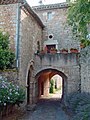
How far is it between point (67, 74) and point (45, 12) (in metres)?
7.36

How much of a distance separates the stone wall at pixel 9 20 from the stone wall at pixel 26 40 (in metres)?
0.48

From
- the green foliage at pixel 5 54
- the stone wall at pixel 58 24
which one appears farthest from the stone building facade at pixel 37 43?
the green foliage at pixel 5 54

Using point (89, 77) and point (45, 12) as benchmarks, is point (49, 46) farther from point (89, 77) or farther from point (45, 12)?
point (89, 77)

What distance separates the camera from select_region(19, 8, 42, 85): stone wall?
13141 millimetres

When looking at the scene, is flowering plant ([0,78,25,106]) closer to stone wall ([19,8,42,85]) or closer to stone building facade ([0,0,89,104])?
stone building facade ([0,0,89,104])

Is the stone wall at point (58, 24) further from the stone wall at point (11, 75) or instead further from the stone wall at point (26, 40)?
the stone wall at point (11, 75)

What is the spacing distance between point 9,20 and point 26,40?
184 centimetres

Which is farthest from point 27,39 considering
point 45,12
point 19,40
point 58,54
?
point 45,12

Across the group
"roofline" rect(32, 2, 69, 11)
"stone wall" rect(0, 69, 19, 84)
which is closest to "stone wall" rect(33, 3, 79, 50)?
"roofline" rect(32, 2, 69, 11)

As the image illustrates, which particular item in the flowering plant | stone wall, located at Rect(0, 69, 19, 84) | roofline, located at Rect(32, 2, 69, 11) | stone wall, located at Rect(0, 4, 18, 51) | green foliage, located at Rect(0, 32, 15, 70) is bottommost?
the flowering plant

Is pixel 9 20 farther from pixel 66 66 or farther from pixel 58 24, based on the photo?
pixel 58 24

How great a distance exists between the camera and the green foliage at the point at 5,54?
463 inches

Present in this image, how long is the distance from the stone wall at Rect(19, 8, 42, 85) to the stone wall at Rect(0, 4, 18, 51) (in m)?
0.48

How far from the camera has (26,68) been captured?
14188mm
